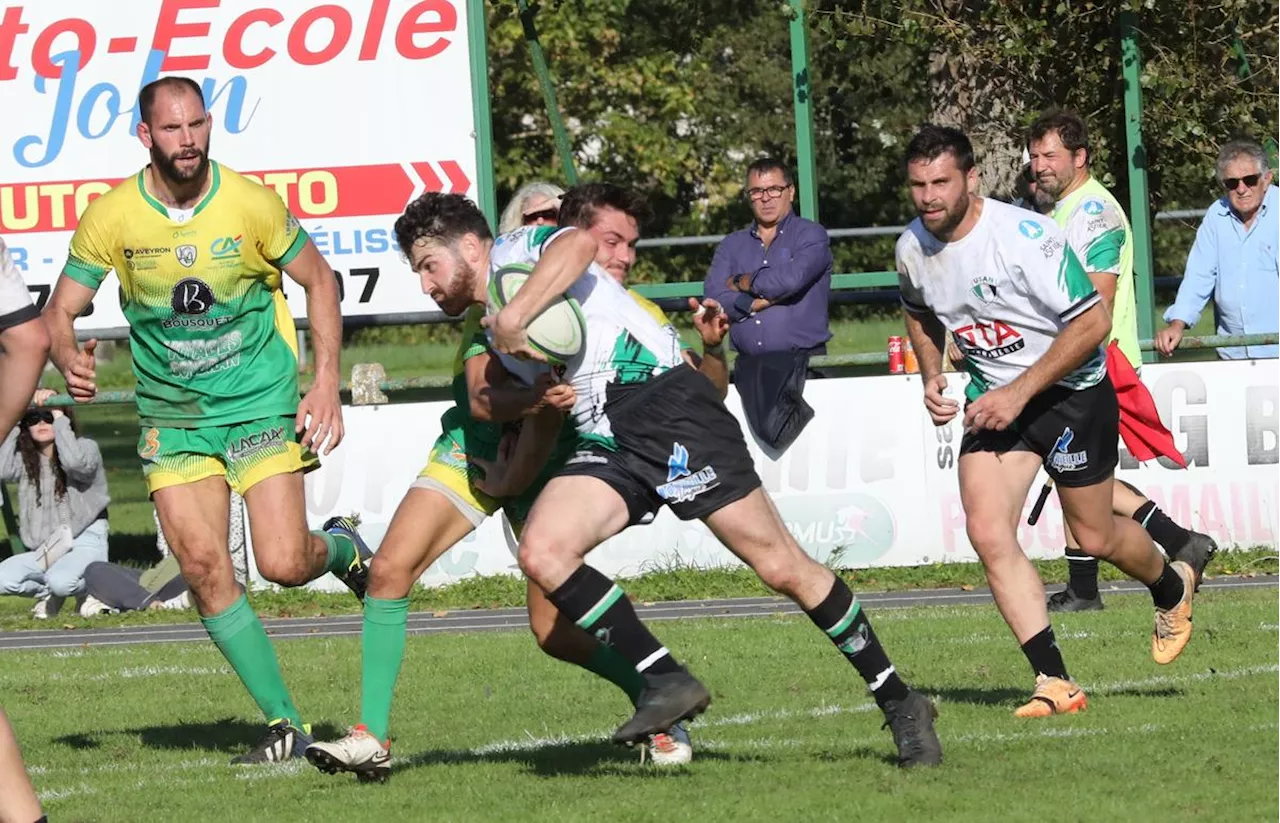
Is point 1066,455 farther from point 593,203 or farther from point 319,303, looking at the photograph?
point 319,303

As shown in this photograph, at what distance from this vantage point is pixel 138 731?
28.6ft

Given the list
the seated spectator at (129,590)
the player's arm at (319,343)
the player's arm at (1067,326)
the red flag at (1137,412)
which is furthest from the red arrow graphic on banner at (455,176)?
the player's arm at (1067,326)

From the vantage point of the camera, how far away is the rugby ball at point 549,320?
Result: 661 centimetres

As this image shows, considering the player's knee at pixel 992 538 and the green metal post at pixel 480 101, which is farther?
the green metal post at pixel 480 101

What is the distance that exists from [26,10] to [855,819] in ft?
36.8

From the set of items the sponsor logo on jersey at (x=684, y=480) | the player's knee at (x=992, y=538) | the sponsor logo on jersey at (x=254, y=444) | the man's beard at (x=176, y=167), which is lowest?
the player's knee at (x=992, y=538)

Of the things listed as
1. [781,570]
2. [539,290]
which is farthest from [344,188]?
[781,570]

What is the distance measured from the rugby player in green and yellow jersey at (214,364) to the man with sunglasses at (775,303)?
5666mm

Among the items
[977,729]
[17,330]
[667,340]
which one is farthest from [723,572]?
[17,330]

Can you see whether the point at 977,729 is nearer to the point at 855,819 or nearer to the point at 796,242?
the point at 855,819

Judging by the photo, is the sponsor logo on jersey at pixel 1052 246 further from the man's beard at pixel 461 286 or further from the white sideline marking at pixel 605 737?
the man's beard at pixel 461 286

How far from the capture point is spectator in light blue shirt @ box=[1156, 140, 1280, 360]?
1312 centimetres

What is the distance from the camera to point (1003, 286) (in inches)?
312

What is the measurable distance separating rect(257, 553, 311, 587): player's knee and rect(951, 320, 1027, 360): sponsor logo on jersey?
256cm
